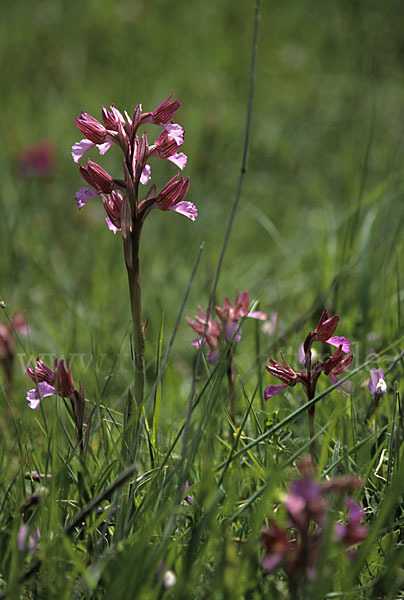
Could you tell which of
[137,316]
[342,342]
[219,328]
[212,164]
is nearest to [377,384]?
[342,342]

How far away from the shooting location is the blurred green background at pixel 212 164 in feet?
7.62

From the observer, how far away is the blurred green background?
2.32 meters

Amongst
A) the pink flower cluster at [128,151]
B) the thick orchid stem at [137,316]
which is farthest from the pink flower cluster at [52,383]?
the pink flower cluster at [128,151]

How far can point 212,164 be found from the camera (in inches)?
169

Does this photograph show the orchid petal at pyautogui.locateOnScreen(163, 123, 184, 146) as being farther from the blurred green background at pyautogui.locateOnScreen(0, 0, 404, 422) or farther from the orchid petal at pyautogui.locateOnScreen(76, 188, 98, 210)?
the blurred green background at pyautogui.locateOnScreen(0, 0, 404, 422)

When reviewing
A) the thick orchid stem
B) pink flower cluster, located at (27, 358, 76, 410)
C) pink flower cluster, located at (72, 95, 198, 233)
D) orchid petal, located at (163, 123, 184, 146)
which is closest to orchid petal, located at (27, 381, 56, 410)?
pink flower cluster, located at (27, 358, 76, 410)

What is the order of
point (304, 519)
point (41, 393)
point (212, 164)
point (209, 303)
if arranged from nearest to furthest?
point (304, 519)
point (209, 303)
point (41, 393)
point (212, 164)

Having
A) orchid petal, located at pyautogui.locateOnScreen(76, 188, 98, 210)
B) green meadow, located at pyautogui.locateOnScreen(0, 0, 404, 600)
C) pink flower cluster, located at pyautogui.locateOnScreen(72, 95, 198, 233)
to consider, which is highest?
pink flower cluster, located at pyautogui.locateOnScreen(72, 95, 198, 233)

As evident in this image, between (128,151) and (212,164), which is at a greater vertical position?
(128,151)

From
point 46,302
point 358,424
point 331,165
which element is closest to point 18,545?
point 358,424

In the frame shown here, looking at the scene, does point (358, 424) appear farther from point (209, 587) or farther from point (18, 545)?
point (18, 545)

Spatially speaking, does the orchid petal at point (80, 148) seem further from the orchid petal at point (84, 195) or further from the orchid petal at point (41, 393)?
the orchid petal at point (41, 393)

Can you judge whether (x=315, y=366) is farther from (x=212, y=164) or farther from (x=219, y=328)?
(x=212, y=164)

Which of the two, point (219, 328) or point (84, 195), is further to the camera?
point (219, 328)
